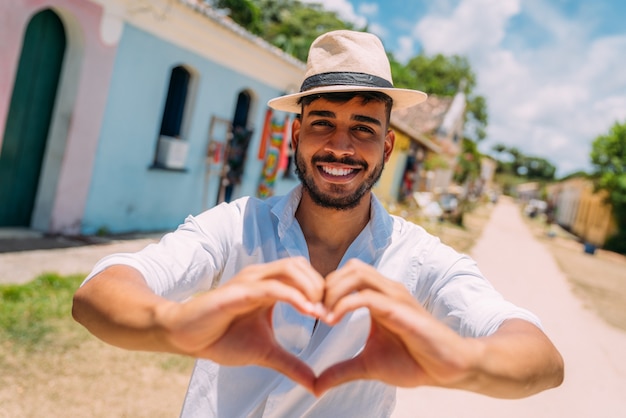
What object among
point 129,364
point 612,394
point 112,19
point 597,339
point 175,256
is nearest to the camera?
point 175,256

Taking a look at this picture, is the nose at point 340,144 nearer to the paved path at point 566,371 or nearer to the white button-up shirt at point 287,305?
Answer: the white button-up shirt at point 287,305

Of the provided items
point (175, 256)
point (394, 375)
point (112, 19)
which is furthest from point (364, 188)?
point (112, 19)

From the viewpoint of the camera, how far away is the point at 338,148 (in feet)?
5.43

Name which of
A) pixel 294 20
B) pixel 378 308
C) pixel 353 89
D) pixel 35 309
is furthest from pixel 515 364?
pixel 294 20

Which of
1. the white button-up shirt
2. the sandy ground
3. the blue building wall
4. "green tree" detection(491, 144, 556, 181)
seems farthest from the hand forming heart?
"green tree" detection(491, 144, 556, 181)

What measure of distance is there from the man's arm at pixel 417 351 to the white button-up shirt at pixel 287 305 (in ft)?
0.80

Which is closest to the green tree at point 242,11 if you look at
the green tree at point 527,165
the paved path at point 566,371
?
the paved path at point 566,371

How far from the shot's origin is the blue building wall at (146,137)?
243 inches

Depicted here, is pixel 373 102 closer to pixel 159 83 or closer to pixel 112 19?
pixel 112 19

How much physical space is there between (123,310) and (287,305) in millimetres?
582

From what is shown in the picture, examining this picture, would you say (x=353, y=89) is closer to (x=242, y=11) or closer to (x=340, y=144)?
(x=340, y=144)

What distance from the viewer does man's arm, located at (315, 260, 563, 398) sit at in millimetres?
938

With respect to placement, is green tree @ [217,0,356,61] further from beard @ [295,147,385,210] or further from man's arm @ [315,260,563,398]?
man's arm @ [315,260,563,398]

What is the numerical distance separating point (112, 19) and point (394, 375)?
6.08 metres
